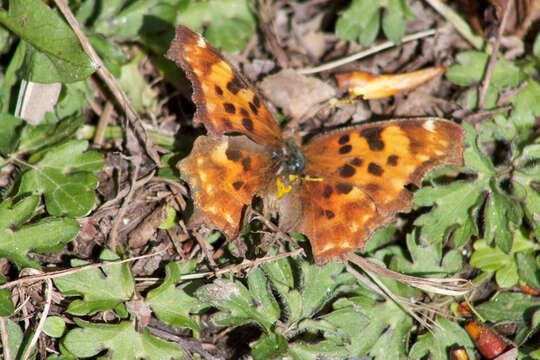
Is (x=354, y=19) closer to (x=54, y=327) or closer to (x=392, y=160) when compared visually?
(x=392, y=160)

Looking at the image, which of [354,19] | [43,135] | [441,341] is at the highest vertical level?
[354,19]

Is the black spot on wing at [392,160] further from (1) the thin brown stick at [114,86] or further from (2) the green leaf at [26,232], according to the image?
(2) the green leaf at [26,232]

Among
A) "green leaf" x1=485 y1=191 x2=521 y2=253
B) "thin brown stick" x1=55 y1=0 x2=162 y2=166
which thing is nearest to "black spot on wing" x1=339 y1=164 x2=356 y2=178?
"green leaf" x1=485 y1=191 x2=521 y2=253

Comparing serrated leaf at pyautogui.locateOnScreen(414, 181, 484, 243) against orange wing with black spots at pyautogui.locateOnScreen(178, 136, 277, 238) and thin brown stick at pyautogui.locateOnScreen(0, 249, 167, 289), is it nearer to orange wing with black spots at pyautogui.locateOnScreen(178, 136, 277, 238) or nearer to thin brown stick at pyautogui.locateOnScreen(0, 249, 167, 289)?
orange wing with black spots at pyautogui.locateOnScreen(178, 136, 277, 238)

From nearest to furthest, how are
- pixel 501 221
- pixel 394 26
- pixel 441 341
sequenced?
pixel 441 341, pixel 501 221, pixel 394 26

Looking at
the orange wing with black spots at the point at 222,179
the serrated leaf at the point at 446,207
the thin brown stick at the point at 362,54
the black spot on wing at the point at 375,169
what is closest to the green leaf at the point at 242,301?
the orange wing with black spots at the point at 222,179

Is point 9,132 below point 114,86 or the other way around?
below

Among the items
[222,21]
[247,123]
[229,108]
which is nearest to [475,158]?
[247,123]

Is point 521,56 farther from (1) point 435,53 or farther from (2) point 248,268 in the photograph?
(2) point 248,268
